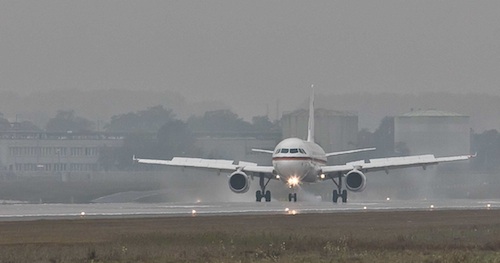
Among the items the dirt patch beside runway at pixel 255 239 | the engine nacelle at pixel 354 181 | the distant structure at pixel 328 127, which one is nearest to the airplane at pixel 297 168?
the engine nacelle at pixel 354 181

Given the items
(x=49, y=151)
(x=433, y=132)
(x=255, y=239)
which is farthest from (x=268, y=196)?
(x=433, y=132)

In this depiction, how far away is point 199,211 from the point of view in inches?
2923

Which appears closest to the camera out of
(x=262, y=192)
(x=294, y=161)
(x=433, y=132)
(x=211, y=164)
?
(x=294, y=161)

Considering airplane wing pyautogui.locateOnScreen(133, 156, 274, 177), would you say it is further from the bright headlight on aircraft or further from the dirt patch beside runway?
the dirt patch beside runway

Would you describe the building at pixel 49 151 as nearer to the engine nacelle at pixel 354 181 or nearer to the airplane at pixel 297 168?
the airplane at pixel 297 168

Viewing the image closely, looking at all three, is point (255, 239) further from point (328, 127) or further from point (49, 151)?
point (49, 151)

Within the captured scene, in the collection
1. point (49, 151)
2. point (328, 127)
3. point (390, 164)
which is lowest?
point (390, 164)

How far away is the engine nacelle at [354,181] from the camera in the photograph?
99000 millimetres

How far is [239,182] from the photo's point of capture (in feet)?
326

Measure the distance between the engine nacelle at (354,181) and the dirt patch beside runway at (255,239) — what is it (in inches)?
1247

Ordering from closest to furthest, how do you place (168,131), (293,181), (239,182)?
1. (293,181)
2. (239,182)
3. (168,131)

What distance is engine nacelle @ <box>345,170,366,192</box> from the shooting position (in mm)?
99000

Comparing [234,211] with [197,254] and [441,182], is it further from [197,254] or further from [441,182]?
[441,182]

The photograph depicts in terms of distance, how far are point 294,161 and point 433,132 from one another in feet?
247
